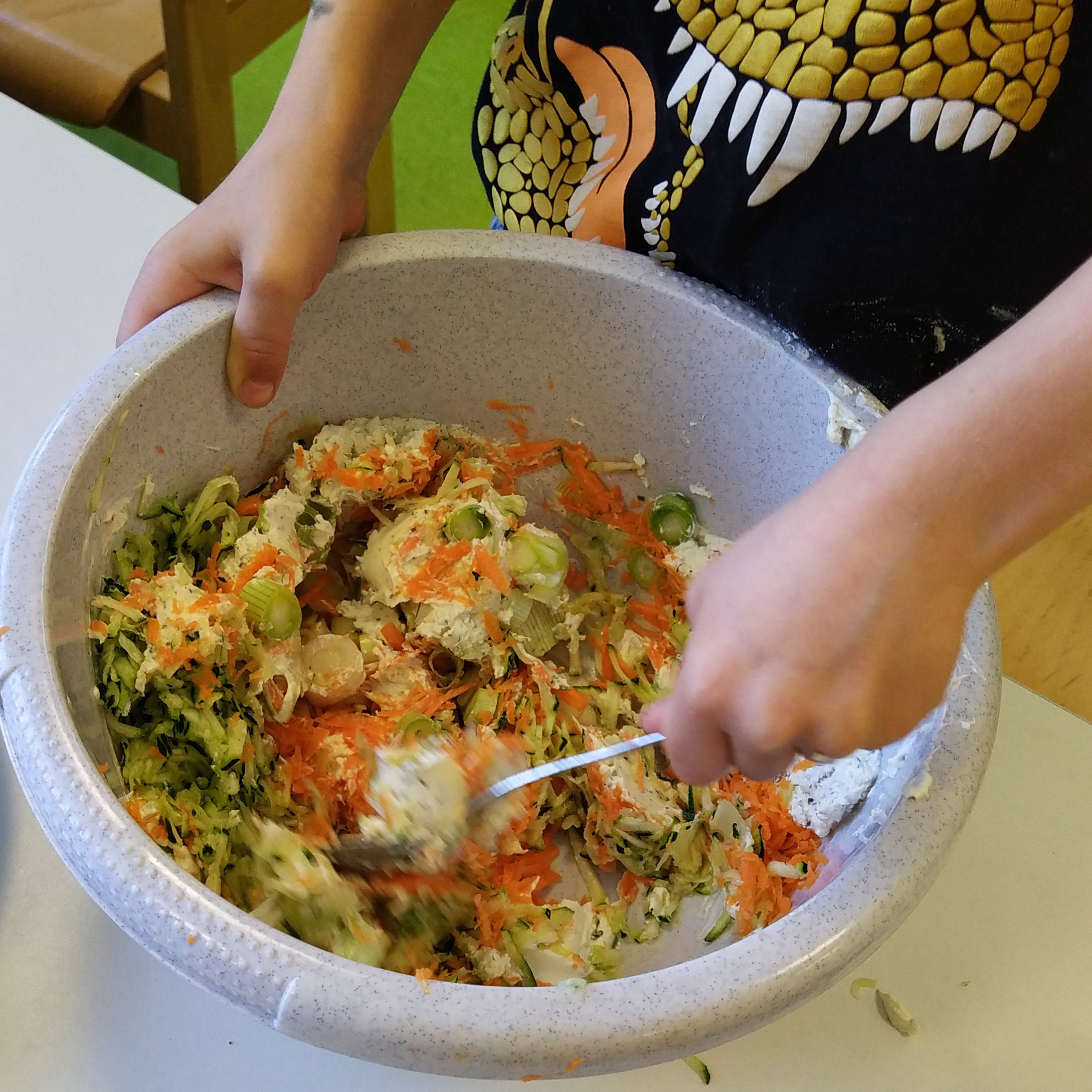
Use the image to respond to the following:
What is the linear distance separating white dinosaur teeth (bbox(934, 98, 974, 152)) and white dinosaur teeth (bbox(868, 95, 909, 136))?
0.02 m

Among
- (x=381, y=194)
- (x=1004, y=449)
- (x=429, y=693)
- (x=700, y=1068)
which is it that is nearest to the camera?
(x=1004, y=449)

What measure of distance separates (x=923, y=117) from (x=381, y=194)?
1.07 m

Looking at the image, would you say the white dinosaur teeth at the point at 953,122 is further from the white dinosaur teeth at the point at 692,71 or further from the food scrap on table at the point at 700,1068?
the food scrap on table at the point at 700,1068

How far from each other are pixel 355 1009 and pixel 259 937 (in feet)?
0.18

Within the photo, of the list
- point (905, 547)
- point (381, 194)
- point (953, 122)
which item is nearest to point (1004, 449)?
point (905, 547)

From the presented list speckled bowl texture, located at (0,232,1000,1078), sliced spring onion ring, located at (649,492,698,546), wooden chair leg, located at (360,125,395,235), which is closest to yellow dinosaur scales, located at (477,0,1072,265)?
speckled bowl texture, located at (0,232,1000,1078)

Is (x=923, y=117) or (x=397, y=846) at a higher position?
(x=923, y=117)

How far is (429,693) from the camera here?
758mm

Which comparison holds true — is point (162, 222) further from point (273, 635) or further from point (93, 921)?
point (93, 921)

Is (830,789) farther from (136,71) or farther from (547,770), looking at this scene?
(136,71)

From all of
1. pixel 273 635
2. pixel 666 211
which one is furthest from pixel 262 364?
pixel 666 211

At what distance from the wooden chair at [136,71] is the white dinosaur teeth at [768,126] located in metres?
0.78

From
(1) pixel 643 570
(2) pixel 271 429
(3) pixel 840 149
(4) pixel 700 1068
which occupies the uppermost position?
(3) pixel 840 149

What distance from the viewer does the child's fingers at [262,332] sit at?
25.8 inches
